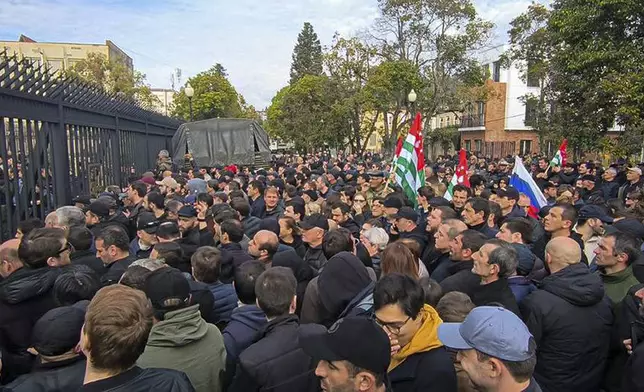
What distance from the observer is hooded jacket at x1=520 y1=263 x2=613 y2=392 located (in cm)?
376

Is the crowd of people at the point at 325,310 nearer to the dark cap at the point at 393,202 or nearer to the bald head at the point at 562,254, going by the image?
the bald head at the point at 562,254

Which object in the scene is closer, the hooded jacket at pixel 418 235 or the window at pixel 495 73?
the hooded jacket at pixel 418 235

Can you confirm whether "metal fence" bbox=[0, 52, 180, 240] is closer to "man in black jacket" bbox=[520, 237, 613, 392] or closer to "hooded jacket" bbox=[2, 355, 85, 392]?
"hooded jacket" bbox=[2, 355, 85, 392]

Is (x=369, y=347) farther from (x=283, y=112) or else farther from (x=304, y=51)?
(x=304, y=51)

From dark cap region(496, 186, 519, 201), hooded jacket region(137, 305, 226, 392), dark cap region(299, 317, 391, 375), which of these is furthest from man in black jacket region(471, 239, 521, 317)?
dark cap region(496, 186, 519, 201)

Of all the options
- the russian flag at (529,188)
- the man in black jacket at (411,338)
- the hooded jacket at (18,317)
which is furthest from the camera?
the russian flag at (529,188)

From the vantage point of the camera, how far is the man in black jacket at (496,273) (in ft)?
12.8

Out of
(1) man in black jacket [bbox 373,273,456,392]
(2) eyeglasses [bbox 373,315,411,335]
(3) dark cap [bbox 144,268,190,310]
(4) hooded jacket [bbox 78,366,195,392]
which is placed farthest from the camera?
(3) dark cap [bbox 144,268,190,310]

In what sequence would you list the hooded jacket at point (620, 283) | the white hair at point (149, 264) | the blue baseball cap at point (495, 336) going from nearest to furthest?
1. the blue baseball cap at point (495, 336)
2. the white hair at point (149, 264)
3. the hooded jacket at point (620, 283)

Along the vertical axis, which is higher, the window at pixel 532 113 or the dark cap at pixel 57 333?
the window at pixel 532 113

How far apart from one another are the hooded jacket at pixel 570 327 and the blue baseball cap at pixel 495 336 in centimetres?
155

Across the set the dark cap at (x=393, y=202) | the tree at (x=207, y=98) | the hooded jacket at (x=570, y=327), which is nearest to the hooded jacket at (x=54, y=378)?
the hooded jacket at (x=570, y=327)

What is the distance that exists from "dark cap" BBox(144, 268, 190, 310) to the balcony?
47.5m

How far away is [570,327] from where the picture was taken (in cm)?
376
